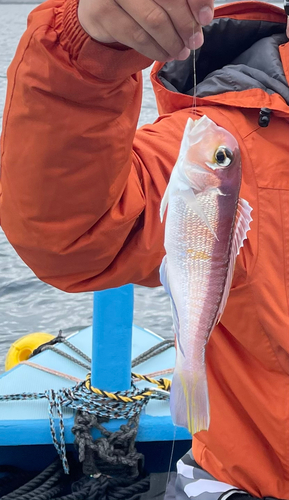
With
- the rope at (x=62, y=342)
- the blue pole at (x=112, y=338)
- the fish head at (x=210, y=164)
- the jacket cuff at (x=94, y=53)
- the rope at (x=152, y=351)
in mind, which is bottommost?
the rope at (x=152, y=351)

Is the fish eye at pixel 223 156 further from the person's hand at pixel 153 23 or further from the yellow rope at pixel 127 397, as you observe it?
the yellow rope at pixel 127 397

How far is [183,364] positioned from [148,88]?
482 inches

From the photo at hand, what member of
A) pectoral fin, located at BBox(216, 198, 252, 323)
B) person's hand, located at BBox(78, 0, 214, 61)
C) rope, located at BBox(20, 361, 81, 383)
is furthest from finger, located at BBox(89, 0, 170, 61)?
rope, located at BBox(20, 361, 81, 383)

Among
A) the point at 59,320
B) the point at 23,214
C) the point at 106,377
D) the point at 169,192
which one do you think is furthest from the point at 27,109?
the point at 59,320

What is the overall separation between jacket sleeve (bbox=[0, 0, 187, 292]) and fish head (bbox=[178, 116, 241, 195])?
0.19m

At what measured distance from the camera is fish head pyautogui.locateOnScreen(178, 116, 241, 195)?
129 cm

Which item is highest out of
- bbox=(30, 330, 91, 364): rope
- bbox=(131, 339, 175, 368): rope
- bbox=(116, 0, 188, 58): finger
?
bbox=(116, 0, 188, 58): finger

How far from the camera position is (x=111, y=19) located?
1199 millimetres

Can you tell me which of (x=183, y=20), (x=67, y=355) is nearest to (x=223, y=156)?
(x=183, y=20)

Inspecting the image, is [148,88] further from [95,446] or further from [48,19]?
[48,19]

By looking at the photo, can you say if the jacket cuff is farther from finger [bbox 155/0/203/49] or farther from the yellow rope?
the yellow rope

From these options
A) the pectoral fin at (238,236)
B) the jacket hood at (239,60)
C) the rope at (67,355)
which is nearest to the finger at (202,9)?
the pectoral fin at (238,236)

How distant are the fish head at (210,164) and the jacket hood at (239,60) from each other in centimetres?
63

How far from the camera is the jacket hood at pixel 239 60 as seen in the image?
77.9 inches
